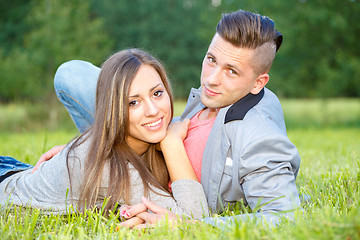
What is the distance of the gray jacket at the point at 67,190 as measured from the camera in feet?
7.95

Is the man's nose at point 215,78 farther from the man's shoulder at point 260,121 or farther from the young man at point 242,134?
the man's shoulder at point 260,121

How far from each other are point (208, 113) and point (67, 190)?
1.21 metres

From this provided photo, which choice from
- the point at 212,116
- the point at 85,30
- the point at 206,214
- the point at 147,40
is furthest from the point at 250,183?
the point at 147,40

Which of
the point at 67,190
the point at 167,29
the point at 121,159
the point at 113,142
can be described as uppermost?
the point at 167,29

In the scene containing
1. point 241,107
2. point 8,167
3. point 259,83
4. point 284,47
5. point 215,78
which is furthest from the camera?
point 284,47

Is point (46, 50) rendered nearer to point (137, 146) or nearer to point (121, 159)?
point (137, 146)

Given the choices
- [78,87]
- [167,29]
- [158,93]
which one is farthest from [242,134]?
[167,29]

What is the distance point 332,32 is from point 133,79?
11124 mm

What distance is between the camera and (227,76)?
254 centimetres

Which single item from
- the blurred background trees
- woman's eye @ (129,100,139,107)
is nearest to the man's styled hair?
woman's eye @ (129,100,139,107)

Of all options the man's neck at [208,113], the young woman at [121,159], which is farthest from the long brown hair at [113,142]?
the man's neck at [208,113]

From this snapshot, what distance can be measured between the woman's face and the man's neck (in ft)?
1.10

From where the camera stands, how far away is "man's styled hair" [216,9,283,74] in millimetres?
2486

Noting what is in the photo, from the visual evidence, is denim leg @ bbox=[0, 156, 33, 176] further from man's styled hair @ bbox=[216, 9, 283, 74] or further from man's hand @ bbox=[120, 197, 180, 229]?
man's styled hair @ bbox=[216, 9, 283, 74]
